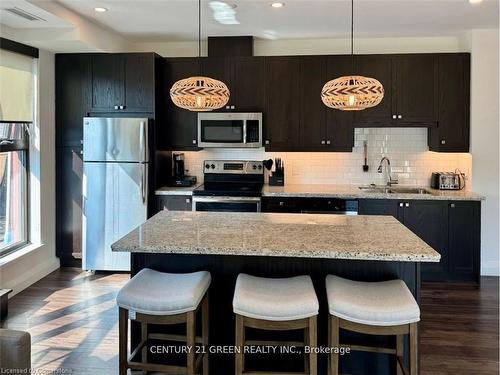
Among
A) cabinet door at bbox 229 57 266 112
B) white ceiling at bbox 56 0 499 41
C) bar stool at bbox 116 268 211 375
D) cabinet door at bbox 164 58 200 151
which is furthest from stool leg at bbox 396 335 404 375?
cabinet door at bbox 164 58 200 151

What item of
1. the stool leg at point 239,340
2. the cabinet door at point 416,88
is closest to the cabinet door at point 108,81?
the cabinet door at point 416,88

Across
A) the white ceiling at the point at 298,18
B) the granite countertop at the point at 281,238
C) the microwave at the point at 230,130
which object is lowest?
the granite countertop at the point at 281,238

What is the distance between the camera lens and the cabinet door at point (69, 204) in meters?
5.13

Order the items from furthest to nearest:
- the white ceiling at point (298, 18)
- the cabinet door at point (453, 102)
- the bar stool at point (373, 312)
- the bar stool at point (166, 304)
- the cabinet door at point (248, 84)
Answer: the cabinet door at point (248, 84), the cabinet door at point (453, 102), the white ceiling at point (298, 18), the bar stool at point (166, 304), the bar stool at point (373, 312)

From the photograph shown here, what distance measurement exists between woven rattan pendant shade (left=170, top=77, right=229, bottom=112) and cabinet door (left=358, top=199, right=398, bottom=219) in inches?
86.0

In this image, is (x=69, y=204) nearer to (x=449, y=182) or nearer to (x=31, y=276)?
(x=31, y=276)

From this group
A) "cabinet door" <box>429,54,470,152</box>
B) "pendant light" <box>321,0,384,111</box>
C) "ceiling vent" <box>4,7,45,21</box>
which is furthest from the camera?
"cabinet door" <box>429,54,470,152</box>

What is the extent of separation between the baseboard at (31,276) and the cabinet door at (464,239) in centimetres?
419

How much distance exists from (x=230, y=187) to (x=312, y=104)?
1.28 m

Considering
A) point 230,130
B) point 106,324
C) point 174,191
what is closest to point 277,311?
point 106,324

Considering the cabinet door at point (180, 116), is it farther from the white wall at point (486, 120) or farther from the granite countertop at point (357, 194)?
the white wall at point (486, 120)

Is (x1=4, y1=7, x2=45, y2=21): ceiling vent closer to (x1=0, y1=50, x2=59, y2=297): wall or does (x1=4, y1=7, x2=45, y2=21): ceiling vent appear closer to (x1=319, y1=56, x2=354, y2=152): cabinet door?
(x1=0, y1=50, x2=59, y2=297): wall

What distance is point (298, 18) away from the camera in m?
4.50

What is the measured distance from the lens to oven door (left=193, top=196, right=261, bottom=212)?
15.7 feet
